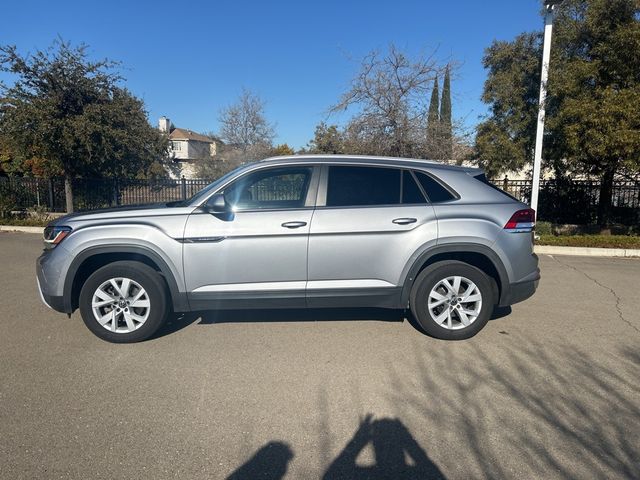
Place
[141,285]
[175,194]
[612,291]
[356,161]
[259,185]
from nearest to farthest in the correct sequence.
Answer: [141,285] < [356,161] < [259,185] < [612,291] < [175,194]

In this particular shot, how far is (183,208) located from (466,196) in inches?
113

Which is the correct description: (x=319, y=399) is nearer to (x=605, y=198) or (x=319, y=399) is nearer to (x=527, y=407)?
(x=527, y=407)

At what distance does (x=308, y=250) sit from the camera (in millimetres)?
4434

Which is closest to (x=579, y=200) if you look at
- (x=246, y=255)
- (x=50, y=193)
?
(x=246, y=255)

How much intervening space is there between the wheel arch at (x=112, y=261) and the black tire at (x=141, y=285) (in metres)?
0.09

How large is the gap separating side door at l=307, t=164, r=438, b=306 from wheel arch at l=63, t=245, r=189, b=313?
131cm

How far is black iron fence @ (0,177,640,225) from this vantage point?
1498 centimetres

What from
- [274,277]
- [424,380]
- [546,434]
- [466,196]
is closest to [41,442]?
[274,277]

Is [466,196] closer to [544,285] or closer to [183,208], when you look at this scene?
[183,208]

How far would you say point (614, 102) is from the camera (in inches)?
405

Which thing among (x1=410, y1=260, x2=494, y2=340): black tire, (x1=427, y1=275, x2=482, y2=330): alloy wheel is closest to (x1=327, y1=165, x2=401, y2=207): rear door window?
Result: (x1=410, y1=260, x2=494, y2=340): black tire

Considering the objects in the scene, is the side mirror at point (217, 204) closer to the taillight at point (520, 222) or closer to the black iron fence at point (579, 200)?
the taillight at point (520, 222)

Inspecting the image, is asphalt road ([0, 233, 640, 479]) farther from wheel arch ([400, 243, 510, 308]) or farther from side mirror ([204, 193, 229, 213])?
side mirror ([204, 193, 229, 213])

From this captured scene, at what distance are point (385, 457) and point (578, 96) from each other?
1127 centimetres
